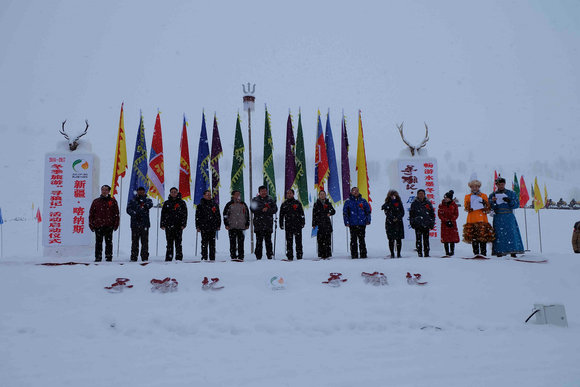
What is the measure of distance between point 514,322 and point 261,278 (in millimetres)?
3878

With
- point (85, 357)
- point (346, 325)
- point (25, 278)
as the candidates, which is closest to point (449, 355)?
point (346, 325)

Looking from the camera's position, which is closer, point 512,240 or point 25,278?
point 25,278

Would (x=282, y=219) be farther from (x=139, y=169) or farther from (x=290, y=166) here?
(x=139, y=169)

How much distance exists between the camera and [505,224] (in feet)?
28.8

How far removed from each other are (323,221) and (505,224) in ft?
12.4

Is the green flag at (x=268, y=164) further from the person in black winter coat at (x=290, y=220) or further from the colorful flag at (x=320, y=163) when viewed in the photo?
the person in black winter coat at (x=290, y=220)

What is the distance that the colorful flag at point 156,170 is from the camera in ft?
37.4

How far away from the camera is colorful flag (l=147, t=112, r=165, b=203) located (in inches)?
449

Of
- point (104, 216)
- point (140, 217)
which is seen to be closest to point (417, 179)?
point (140, 217)

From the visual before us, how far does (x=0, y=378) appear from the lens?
4.01m

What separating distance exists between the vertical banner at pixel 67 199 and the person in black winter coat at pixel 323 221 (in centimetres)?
622

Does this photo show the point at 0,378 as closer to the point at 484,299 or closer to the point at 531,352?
the point at 531,352

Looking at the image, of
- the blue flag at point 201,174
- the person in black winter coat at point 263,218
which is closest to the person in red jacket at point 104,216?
the blue flag at point 201,174

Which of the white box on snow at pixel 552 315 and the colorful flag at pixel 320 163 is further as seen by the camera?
the colorful flag at pixel 320 163
